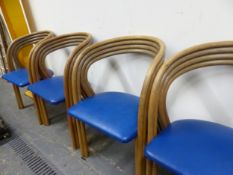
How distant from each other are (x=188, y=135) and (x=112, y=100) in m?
0.51

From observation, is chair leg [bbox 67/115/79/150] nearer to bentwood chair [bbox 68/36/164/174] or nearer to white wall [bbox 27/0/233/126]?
bentwood chair [bbox 68/36/164/174]

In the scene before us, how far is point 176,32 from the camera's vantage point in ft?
4.08

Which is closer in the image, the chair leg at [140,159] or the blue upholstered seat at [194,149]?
the blue upholstered seat at [194,149]

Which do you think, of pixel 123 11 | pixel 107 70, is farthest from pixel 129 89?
pixel 123 11

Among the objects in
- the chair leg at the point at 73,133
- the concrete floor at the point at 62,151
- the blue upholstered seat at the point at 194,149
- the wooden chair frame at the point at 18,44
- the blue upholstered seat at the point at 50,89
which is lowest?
the concrete floor at the point at 62,151

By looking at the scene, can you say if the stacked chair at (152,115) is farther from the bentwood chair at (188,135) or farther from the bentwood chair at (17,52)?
the bentwood chair at (17,52)

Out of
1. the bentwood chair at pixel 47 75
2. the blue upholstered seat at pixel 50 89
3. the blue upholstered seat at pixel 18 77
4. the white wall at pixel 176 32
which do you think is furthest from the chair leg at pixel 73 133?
the blue upholstered seat at pixel 18 77

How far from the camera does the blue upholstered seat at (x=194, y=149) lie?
85 centimetres

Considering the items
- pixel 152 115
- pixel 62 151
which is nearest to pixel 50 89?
pixel 62 151

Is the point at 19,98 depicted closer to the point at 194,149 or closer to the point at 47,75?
the point at 47,75

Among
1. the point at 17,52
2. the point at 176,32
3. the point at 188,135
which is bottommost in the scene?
the point at 188,135

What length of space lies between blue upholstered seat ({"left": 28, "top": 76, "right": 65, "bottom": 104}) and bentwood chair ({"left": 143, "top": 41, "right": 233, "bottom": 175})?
729 millimetres

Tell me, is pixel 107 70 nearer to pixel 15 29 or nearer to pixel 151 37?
pixel 151 37

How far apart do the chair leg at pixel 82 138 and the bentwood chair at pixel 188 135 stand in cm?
54
